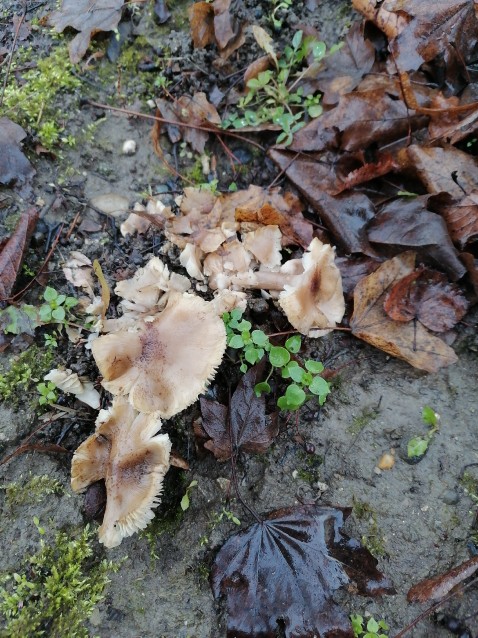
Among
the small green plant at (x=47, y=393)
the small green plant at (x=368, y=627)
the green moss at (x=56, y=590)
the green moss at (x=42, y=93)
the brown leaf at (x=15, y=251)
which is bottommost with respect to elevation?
the green moss at (x=56, y=590)

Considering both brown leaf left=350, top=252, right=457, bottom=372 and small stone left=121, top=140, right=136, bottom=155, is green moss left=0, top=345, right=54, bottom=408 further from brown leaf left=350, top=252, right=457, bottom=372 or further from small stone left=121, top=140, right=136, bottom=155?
brown leaf left=350, top=252, right=457, bottom=372

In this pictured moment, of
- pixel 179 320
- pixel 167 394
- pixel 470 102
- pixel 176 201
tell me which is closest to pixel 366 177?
pixel 470 102

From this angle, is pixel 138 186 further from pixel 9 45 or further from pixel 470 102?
pixel 470 102

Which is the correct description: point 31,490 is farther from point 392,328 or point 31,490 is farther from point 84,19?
point 84,19

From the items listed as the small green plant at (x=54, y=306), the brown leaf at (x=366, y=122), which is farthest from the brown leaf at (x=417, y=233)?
the small green plant at (x=54, y=306)

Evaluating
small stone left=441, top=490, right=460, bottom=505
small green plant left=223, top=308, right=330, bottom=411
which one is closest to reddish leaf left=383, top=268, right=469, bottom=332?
small green plant left=223, top=308, right=330, bottom=411

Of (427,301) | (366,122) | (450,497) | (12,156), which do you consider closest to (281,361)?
(427,301)

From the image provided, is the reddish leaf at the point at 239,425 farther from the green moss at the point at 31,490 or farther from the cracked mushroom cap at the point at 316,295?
the green moss at the point at 31,490
